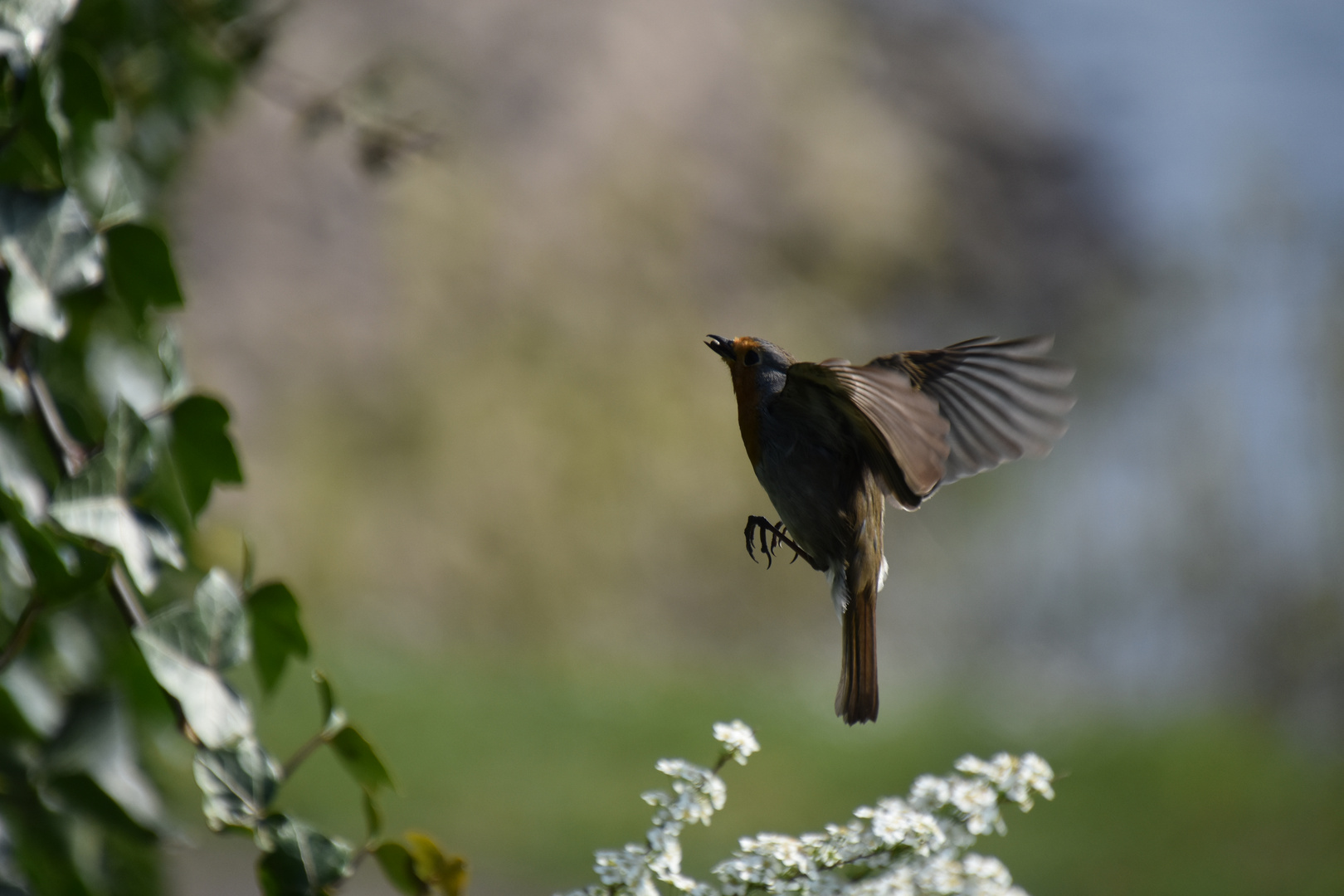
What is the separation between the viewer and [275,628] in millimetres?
932

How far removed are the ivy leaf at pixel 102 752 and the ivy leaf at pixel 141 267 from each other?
1.06 feet

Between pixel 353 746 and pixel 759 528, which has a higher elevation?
pixel 759 528

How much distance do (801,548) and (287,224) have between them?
850 cm

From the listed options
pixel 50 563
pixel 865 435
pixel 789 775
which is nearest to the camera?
pixel 50 563

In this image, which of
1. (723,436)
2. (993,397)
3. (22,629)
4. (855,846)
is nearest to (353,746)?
(22,629)

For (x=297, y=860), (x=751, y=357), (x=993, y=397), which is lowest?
(x=297, y=860)

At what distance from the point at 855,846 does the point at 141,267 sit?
65 cm

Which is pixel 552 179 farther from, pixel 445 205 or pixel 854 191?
pixel 854 191

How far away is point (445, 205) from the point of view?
8609 millimetres

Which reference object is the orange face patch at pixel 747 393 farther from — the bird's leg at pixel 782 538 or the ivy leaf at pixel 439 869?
the ivy leaf at pixel 439 869

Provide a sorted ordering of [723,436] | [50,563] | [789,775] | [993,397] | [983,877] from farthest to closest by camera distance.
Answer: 1. [723,436]
2. [789,775]
3. [993,397]
4. [983,877]
5. [50,563]

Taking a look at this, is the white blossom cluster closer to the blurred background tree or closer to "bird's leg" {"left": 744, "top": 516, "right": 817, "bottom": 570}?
"bird's leg" {"left": 744, "top": 516, "right": 817, "bottom": 570}

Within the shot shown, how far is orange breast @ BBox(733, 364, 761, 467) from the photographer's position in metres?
1.18

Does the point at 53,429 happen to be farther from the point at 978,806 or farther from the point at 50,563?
the point at 978,806
